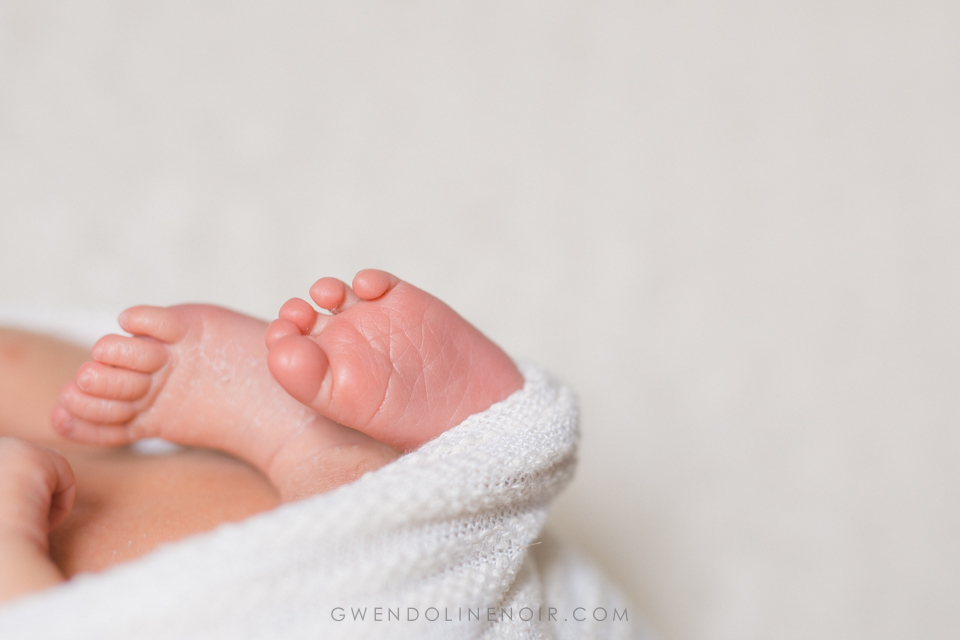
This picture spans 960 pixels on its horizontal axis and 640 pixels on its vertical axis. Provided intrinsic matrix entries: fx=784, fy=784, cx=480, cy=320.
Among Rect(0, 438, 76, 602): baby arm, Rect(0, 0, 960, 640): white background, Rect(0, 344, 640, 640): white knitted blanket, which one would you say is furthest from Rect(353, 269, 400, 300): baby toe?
Rect(0, 0, 960, 640): white background

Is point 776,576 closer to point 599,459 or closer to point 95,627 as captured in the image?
point 599,459

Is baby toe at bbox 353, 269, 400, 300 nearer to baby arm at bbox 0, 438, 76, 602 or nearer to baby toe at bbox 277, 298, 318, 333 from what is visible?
baby toe at bbox 277, 298, 318, 333

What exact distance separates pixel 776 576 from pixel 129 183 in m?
1.23

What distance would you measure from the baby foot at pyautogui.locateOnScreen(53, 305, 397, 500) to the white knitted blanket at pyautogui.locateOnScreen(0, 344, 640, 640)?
0.45 feet

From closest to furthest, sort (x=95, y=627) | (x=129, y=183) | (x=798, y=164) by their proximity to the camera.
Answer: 1. (x=95, y=627)
2. (x=129, y=183)
3. (x=798, y=164)

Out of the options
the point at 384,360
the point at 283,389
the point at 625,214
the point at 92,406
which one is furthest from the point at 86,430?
the point at 625,214

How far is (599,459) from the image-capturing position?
1.22 meters

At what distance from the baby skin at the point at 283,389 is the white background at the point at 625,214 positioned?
0.56m

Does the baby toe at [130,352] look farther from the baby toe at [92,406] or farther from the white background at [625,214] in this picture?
the white background at [625,214]

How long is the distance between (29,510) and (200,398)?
0.67 ft

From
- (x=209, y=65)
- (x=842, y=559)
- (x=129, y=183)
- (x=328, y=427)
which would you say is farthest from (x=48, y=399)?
(x=842, y=559)

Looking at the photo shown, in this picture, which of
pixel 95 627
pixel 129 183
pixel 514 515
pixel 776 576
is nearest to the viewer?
pixel 95 627

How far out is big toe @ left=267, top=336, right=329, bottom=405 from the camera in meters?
0.55

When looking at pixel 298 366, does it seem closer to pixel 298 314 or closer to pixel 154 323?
pixel 298 314
